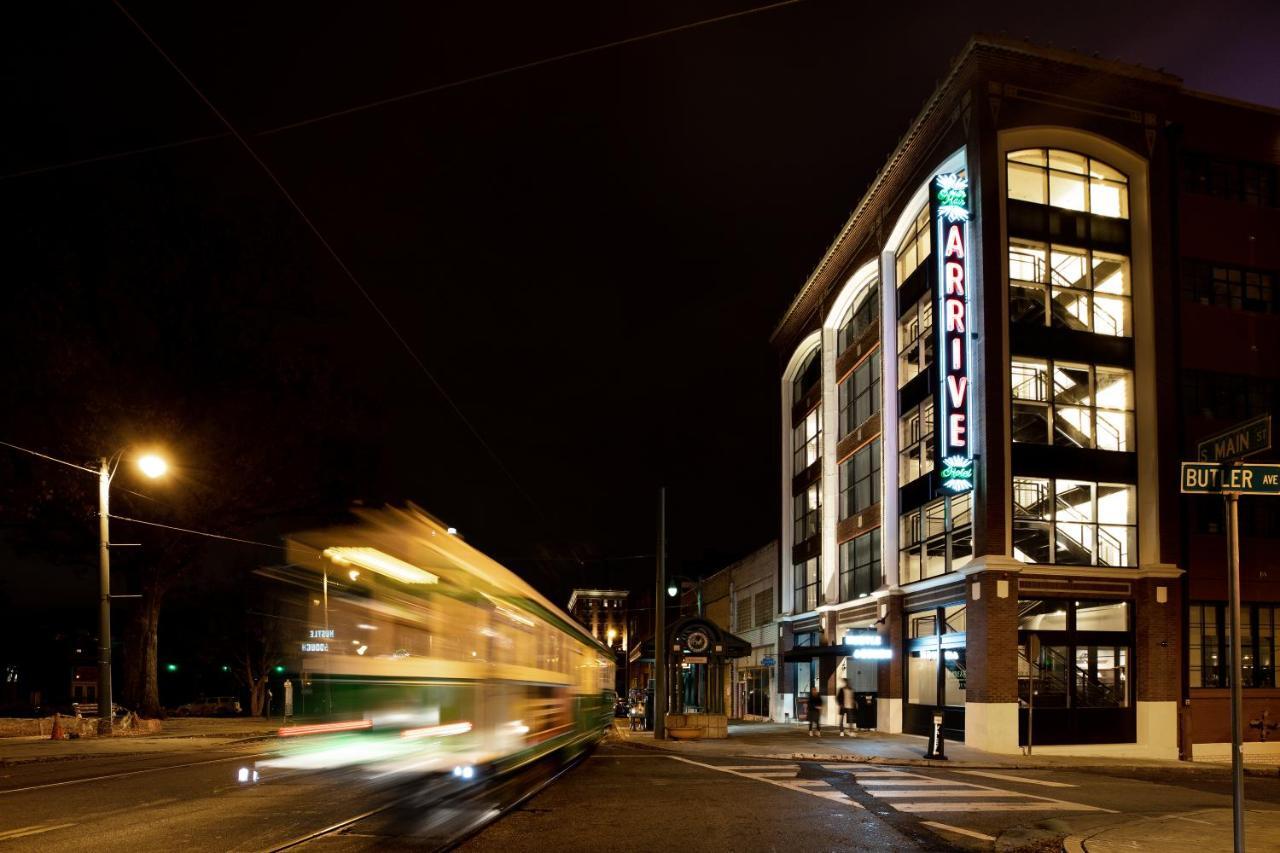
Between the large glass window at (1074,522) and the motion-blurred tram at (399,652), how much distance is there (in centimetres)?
1973

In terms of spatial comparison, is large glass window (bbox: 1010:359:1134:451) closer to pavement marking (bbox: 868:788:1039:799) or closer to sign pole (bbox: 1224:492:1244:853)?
pavement marking (bbox: 868:788:1039:799)

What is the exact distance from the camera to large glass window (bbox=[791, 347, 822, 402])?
46875 millimetres

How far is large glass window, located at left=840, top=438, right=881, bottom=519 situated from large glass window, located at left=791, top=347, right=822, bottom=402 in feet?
17.6

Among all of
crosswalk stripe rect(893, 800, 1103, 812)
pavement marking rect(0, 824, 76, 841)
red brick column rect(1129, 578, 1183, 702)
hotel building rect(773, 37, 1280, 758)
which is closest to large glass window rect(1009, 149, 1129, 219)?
hotel building rect(773, 37, 1280, 758)

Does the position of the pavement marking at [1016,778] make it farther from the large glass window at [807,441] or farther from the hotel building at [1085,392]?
the large glass window at [807,441]

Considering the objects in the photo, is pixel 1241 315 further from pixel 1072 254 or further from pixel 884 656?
pixel 884 656

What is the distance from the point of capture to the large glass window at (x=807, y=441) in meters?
46.2

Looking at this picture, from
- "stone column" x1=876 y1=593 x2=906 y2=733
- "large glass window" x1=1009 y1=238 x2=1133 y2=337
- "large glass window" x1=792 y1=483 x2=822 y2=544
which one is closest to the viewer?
"large glass window" x1=1009 y1=238 x2=1133 y2=337

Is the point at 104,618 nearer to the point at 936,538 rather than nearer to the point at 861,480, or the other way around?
the point at 936,538

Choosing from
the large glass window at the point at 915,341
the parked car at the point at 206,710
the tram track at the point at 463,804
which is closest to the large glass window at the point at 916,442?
the large glass window at the point at 915,341

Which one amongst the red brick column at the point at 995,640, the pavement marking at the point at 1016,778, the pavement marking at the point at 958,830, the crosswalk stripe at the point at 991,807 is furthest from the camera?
the red brick column at the point at 995,640

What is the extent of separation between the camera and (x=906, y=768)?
2152 centimetres

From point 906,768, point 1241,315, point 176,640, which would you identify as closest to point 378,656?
point 906,768

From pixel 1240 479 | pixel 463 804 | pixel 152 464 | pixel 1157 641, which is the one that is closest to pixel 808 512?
pixel 1157 641
